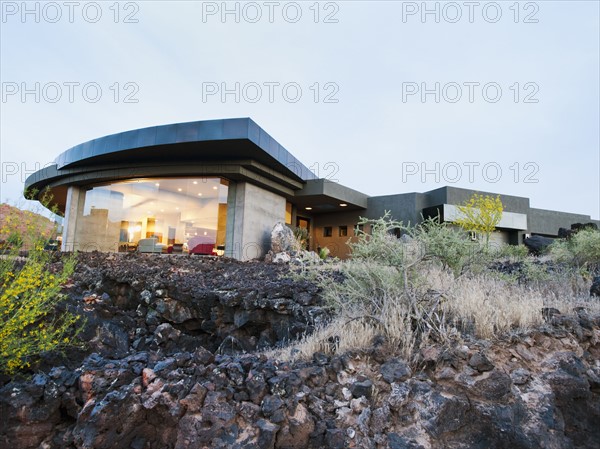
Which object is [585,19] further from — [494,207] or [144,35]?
[144,35]

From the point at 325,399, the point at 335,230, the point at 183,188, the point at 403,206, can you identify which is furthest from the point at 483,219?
the point at 325,399

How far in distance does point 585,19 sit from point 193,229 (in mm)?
14311

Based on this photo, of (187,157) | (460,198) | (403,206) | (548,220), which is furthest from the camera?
(548,220)

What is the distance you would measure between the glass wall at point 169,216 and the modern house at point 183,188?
43 mm

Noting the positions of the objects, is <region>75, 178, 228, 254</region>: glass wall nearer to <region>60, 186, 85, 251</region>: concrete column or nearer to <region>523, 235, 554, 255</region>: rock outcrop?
<region>60, 186, 85, 251</region>: concrete column

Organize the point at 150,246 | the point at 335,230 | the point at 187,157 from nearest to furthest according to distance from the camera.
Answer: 1. the point at 187,157
2. the point at 150,246
3. the point at 335,230

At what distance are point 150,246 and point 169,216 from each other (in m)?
1.49

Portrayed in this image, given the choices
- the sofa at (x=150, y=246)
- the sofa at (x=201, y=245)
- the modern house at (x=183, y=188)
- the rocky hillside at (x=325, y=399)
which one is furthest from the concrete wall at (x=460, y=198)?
the rocky hillside at (x=325, y=399)

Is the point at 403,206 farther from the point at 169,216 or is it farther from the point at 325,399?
the point at 325,399

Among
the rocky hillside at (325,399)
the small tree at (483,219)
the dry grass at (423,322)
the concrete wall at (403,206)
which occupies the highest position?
the concrete wall at (403,206)

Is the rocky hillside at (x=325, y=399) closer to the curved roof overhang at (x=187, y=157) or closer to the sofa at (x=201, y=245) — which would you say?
the curved roof overhang at (x=187, y=157)

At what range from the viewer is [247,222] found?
1447 centimetres

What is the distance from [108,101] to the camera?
1123cm

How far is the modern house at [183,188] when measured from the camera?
12258mm
